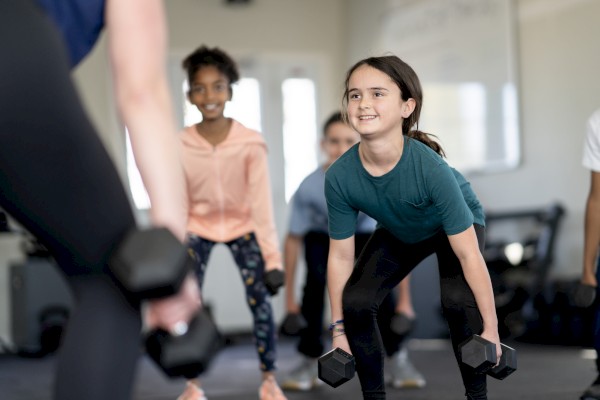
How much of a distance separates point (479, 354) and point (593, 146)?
111 cm

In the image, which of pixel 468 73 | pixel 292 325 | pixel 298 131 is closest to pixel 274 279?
pixel 292 325

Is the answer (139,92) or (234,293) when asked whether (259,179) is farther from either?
(234,293)

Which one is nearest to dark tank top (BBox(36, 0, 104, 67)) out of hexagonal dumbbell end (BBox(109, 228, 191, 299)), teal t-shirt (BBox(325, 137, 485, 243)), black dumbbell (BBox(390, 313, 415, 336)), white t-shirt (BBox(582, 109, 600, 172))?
hexagonal dumbbell end (BBox(109, 228, 191, 299))

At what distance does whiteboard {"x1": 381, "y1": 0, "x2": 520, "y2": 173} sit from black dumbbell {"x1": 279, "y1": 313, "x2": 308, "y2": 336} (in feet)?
7.29

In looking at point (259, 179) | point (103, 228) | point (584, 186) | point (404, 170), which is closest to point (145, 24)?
point (103, 228)

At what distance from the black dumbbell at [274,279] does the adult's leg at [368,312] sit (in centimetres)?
63

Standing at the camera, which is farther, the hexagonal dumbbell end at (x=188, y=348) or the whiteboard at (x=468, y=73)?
the whiteboard at (x=468, y=73)

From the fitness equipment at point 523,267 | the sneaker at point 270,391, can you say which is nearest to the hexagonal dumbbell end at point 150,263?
the sneaker at point 270,391

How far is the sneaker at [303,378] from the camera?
147 inches

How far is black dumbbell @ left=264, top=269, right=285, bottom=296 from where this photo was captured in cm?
289

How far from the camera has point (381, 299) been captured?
2.25 meters

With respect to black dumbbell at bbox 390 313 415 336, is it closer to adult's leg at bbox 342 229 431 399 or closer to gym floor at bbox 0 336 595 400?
gym floor at bbox 0 336 595 400

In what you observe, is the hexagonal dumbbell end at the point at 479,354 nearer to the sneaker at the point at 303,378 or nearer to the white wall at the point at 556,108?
the sneaker at the point at 303,378

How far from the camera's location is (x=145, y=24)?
91 cm
